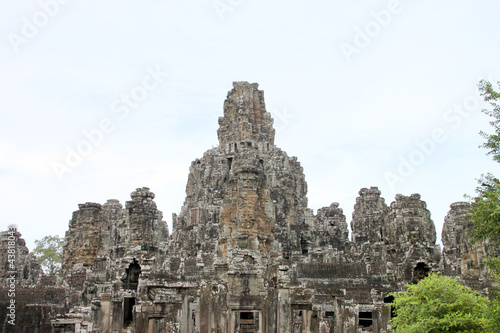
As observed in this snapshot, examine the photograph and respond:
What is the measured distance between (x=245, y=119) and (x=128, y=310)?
24.7m

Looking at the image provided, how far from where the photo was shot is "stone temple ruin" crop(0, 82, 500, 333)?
2358 cm

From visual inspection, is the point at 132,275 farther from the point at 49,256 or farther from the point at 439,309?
the point at 49,256

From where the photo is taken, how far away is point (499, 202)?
12.7 meters

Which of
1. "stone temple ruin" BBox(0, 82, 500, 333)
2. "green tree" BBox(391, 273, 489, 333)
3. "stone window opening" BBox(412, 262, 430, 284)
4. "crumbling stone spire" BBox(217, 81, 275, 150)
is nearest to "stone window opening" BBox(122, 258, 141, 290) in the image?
"stone temple ruin" BBox(0, 82, 500, 333)

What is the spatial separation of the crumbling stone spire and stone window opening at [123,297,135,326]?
2155cm

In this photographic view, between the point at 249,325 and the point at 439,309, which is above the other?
the point at 439,309

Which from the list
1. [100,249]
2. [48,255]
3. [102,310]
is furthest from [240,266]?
[48,255]

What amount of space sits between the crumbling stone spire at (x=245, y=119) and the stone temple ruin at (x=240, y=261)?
35cm

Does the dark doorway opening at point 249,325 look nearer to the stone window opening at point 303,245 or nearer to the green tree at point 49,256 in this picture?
the stone window opening at point 303,245

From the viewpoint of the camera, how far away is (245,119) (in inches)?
1928

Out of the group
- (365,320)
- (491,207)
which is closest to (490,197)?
(491,207)

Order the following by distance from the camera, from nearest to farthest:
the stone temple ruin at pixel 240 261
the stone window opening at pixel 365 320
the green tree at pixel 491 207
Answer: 1. the green tree at pixel 491 207
2. the stone temple ruin at pixel 240 261
3. the stone window opening at pixel 365 320

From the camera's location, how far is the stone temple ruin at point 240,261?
23.6 m

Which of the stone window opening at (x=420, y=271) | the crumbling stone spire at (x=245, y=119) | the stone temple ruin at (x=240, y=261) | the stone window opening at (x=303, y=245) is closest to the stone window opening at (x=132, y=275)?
the stone temple ruin at (x=240, y=261)
